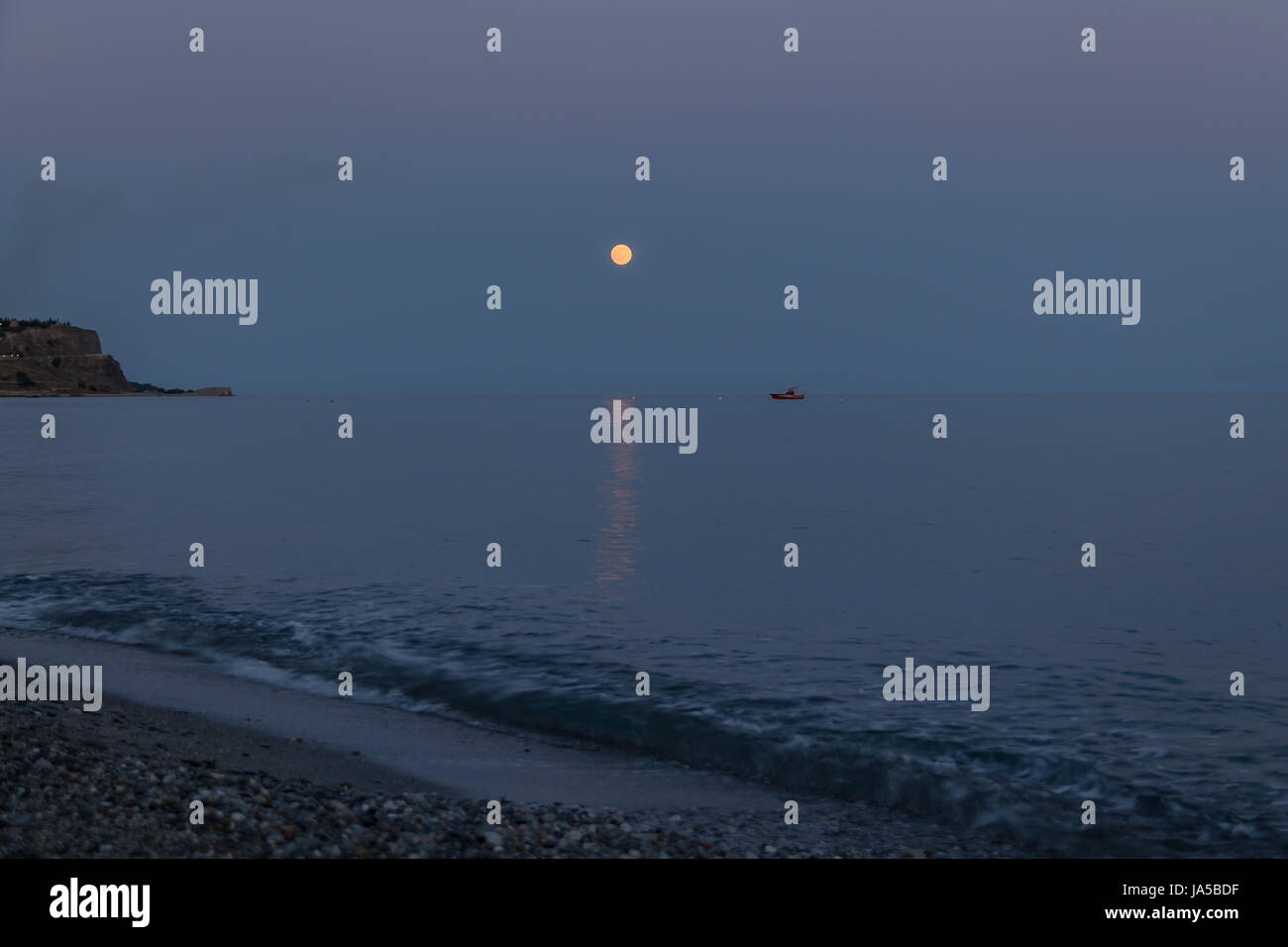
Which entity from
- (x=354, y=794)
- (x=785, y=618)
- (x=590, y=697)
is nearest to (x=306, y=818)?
(x=354, y=794)

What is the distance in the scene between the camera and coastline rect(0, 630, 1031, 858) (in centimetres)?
1023

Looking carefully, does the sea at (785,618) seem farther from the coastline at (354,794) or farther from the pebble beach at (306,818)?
the pebble beach at (306,818)

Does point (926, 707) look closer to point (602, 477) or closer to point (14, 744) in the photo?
point (14, 744)

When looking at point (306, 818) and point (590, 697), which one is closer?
point (306, 818)

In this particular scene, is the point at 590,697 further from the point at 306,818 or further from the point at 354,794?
the point at 306,818

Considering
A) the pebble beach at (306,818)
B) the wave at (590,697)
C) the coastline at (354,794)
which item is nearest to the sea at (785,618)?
the wave at (590,697)

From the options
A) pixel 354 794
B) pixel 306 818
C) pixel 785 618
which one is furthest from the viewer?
pixel 785 618

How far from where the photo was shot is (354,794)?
12250 mm

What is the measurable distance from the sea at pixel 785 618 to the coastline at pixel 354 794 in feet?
3.75

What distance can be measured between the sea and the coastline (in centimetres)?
114

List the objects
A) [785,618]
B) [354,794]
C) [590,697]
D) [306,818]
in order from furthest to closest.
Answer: [785,618]
[590,697]
[354,794]
[306,818]

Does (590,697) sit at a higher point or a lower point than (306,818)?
lower

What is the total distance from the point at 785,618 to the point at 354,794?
49.8 ft
